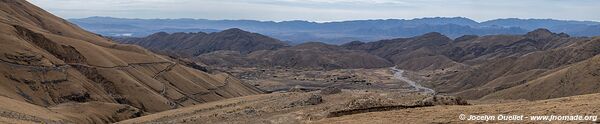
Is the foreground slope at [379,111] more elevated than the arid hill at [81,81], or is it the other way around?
the foreground slope at [379,111]

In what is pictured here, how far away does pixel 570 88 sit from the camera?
332ft

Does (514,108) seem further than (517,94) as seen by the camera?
No

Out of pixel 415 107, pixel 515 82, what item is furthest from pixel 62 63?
pixel 515 82

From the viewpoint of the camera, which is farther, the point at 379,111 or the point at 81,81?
the point at 81,81

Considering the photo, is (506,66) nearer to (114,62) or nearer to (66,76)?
(114,62)

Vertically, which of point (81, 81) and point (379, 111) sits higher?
point (379, 111)

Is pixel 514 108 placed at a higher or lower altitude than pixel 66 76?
higher

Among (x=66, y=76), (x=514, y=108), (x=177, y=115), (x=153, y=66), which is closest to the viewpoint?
(x=514, y=108)

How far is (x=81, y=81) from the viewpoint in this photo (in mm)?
91875

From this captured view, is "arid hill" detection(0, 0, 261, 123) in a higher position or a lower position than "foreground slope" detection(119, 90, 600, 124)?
lower

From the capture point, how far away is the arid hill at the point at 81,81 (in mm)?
72500

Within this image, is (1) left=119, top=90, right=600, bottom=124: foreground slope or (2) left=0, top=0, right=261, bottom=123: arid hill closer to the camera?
(1) left=119, top=90, right=600, bottom=124: foreground slope

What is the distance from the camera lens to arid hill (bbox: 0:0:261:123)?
7250cm

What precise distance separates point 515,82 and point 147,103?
300 ft
